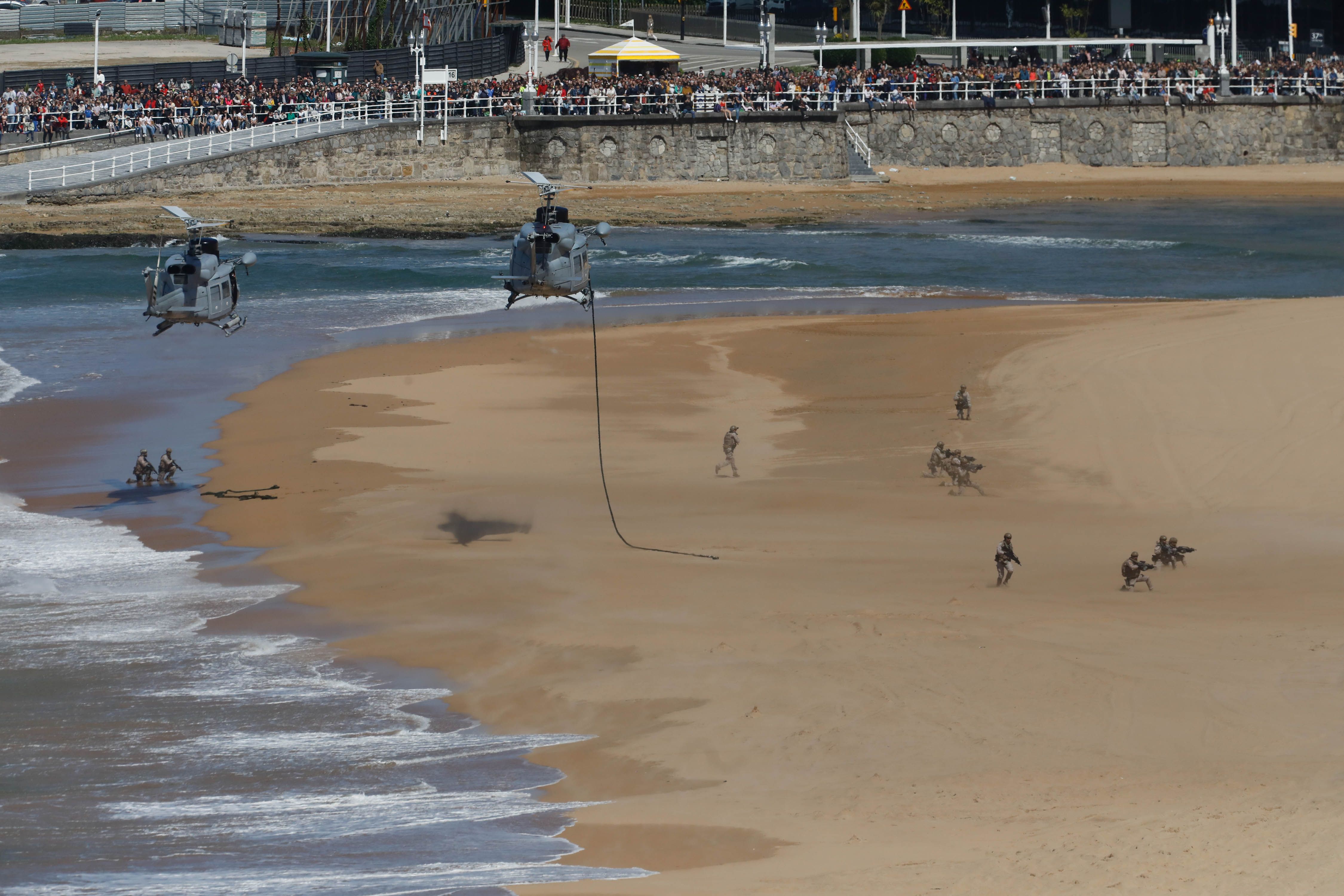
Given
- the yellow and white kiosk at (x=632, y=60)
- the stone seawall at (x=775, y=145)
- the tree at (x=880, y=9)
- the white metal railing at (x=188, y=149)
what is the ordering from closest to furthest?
the white metal railing at (x=188, y=149), the stone seawall at (x=775, y=145), the yellow and white kiosk at (x=632, y=60), the tree at (x=880, y=9)

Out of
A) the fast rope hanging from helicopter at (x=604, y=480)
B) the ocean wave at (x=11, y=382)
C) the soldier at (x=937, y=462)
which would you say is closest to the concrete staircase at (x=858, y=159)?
the fast rope hanging from helicopter at (x=604, y=480)

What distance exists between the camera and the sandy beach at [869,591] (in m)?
11.4

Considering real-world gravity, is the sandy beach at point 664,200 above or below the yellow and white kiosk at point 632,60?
below

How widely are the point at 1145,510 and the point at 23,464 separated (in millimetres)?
15859

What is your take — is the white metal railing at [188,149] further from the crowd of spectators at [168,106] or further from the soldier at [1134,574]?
the soldier at [1134,574]

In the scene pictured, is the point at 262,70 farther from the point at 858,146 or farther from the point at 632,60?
the point at 858,146

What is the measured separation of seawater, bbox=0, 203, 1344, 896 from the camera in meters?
11.8

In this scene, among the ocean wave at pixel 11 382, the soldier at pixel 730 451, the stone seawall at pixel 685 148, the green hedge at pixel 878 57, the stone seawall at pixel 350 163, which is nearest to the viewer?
the soldier at pixel 730 451

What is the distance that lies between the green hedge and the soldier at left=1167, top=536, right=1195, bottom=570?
5914 centimetres

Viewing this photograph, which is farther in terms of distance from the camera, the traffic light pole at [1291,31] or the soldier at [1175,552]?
the traffic light pole at [1291,31]

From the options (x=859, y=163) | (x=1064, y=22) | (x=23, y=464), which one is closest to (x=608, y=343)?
(x=23, y=464)

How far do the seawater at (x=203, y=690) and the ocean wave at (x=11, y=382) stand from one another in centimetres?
9

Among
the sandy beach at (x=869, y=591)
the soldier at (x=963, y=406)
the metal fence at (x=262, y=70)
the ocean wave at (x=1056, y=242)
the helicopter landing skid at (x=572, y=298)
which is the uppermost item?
Result: the metal fence at (x=262, y=70)

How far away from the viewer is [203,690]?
15.0 m
